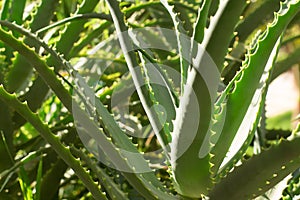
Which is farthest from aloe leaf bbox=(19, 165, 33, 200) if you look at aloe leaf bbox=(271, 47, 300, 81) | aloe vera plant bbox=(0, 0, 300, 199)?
aloe leaf bbox=(271, 47, 300, 81)

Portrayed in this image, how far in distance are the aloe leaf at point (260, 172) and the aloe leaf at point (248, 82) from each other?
59mm

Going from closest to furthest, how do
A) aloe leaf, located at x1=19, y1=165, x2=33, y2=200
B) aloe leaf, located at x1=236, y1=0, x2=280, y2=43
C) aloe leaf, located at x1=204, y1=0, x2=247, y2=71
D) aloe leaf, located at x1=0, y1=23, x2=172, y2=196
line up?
aloe leaf, located at x1=204, y1=0, x2=247, y2=71 → aloe leaf, located at x1=0, y1=23, x2=172, y2=196 → aloe leaf, located at x1=19, y1=165, x2=33, y2=200 → aloe leaf, located at x1=236, y1=0, x2=280, y2=43

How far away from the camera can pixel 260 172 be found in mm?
474

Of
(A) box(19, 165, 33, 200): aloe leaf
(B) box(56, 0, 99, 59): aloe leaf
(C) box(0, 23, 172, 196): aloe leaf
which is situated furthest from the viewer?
(B) box(56, 0, 99, 59): aloe leaf

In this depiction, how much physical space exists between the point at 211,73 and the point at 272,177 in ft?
0.34

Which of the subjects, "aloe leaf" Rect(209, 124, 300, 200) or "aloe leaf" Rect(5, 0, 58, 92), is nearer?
"aloe leaf" Rect(209, 124, 300, 200)

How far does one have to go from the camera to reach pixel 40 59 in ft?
1.77

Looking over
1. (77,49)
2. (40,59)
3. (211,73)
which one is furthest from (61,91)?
(77,49)

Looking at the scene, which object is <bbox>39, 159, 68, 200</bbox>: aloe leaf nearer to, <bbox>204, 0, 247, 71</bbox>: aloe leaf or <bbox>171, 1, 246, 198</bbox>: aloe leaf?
<bbox>171, 1, 246, 198</bbox>: aloe leaf

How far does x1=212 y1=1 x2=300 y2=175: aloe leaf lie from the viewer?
1.59 ft

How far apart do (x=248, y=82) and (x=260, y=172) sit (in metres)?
0.09

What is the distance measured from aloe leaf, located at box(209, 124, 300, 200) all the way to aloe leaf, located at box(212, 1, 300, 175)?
0.06m

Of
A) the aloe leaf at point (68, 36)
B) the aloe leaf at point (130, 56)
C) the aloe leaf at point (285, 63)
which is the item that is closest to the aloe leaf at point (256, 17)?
the aloe leaf at point (285, 63)

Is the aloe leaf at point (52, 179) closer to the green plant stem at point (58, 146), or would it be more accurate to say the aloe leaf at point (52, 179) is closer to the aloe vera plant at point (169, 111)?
the aloe vera plant at point (169, 111)
